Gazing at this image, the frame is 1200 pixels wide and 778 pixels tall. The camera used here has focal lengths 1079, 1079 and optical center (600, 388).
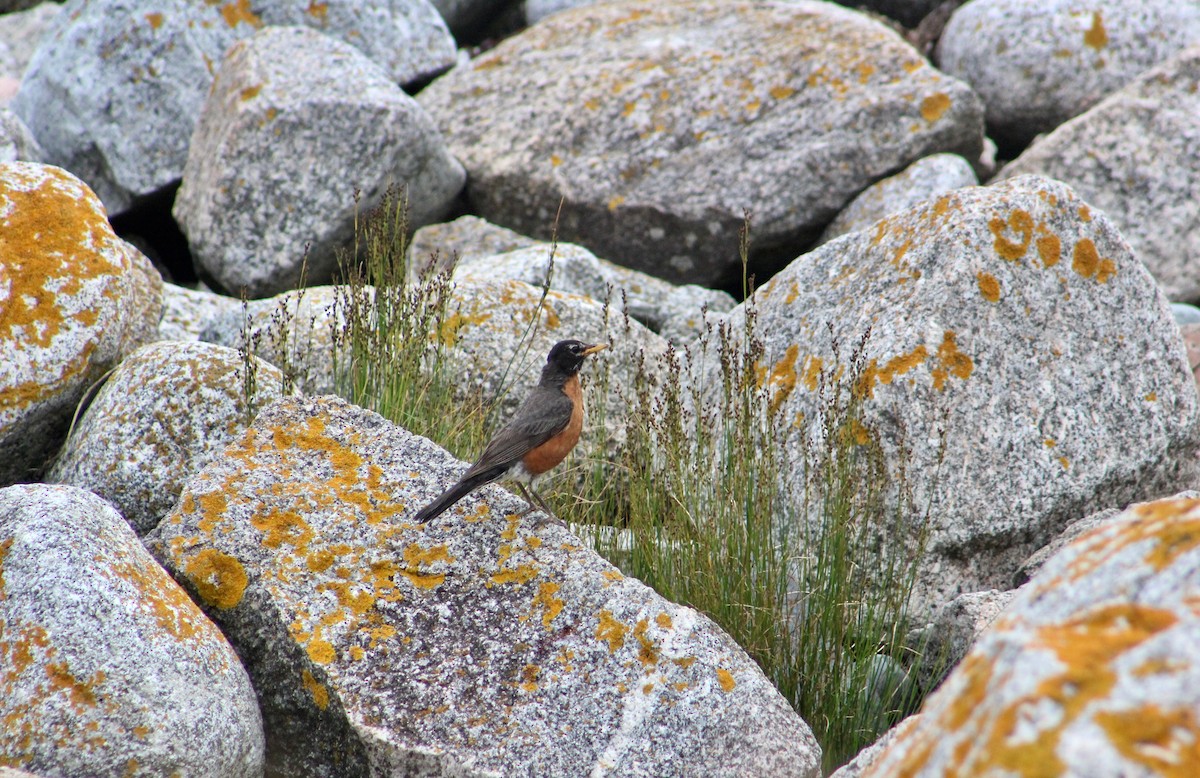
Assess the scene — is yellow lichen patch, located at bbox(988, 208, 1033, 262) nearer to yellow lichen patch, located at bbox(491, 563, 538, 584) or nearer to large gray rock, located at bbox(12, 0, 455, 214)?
yellow lichen patch, located at bbox(491, 563, 538, 584)

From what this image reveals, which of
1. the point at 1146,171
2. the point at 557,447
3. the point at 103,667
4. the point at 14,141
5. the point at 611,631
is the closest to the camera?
the point at 103,667

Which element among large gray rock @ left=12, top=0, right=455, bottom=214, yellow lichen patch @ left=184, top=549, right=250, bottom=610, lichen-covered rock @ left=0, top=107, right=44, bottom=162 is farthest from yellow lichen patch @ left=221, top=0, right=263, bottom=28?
yellow lichen patch @ left=184, top=549, right=250, bottom=610

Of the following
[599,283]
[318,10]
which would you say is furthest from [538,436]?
[318,10]

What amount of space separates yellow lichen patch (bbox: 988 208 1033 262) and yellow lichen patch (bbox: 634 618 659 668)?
120 inches

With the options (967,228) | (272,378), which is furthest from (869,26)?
(272,378)

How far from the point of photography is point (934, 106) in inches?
384

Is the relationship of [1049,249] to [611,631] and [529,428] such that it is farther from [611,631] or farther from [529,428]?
[611,631]

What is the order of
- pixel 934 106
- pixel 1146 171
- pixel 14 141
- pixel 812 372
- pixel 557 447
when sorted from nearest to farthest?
pixel 557 447
pixel 812 372
pixel 14 141
pixel 1146 171
pixel 934 106

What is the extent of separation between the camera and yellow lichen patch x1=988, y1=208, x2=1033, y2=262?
5836 mm

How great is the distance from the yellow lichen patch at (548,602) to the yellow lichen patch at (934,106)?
A: 691cm

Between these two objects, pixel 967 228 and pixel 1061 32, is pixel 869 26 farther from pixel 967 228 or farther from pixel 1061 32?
→ pixel 967 228

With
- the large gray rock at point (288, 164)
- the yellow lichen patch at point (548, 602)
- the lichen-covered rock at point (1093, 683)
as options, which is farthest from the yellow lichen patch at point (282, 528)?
the large gray rock at point (288, 164)

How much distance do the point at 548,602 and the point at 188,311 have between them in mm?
5115

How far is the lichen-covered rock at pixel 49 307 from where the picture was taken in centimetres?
579
